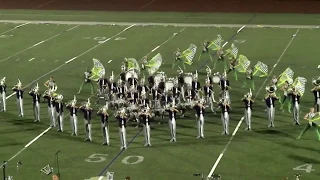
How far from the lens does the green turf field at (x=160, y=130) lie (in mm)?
21109

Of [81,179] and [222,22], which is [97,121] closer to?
[81,179]

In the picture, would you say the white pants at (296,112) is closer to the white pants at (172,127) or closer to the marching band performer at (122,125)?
the white pants at (172,127)

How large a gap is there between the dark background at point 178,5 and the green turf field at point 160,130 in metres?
7.17

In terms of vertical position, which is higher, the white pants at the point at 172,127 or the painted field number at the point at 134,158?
the white pants at the point at 172,127

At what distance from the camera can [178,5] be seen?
48938 millimetres

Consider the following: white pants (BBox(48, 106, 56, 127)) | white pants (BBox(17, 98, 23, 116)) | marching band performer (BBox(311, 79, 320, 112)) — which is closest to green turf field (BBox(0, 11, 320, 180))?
white pants (BBox(17, 98, 23, 116))

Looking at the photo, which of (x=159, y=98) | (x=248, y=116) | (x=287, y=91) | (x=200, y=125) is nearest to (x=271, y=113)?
(x=248, y=116)

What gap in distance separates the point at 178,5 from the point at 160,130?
25.3 meters

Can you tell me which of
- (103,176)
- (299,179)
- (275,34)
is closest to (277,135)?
(299,179)

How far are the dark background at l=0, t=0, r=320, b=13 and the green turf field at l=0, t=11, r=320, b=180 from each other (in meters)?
7.17

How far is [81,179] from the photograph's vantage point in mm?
20500

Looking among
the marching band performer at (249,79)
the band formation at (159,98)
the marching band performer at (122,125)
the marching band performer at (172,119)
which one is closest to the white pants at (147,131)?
the band formation at (159,98)

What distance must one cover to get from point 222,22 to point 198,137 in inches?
783

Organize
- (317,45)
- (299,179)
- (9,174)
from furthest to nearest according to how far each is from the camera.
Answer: (317,45)
(9,174)
(299,179)
